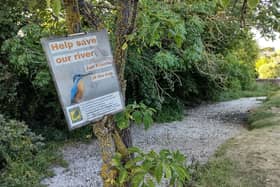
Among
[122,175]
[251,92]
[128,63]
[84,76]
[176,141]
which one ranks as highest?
[84,76]

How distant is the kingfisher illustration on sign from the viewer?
1.07 meters

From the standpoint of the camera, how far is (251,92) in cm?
1029

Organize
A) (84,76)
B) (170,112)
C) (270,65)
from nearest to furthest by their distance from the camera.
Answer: (84,76)
(170,112)
(270,65)

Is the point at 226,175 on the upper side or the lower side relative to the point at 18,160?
lower

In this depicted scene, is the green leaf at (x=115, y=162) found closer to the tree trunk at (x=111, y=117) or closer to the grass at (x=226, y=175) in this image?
the tree trunk at (x=111, y=117)

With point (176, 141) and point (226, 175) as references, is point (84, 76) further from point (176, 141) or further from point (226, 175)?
point (176, 141)

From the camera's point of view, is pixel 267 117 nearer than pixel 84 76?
No

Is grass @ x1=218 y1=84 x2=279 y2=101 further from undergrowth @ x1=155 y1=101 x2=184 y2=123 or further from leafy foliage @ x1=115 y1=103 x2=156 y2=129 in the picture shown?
leafy foliage @ x1=115 y1=103 x2=156 y2=129

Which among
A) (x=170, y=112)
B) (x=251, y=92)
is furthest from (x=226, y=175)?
(x=251, y=92)

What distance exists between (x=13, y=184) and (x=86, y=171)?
0.96 metres

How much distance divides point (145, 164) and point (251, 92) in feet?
31.9

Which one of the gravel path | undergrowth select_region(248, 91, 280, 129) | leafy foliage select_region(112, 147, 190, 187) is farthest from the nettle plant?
undergrowth select_region(248, 91, 280, 129)

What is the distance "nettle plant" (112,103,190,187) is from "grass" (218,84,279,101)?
788 cm

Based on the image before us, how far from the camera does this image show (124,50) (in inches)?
52.2
